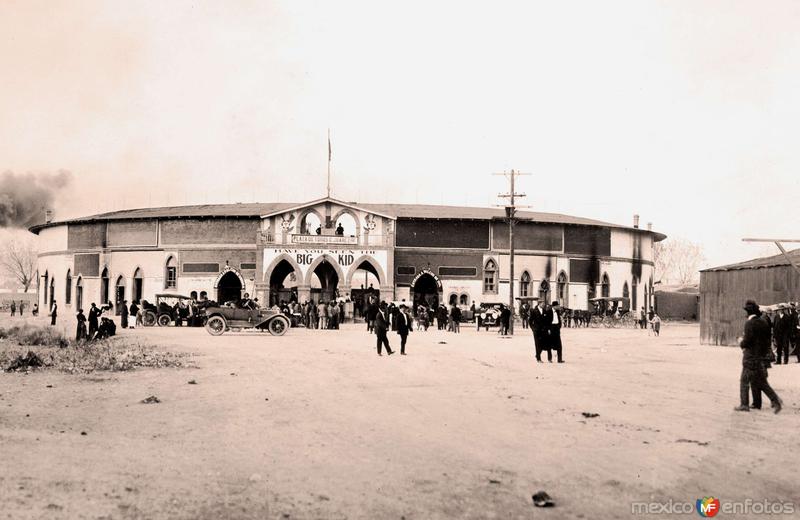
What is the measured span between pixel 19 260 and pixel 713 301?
99.5 meters

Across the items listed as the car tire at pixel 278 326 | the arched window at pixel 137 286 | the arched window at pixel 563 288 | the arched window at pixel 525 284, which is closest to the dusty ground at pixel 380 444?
the car tire at pixel 278 326

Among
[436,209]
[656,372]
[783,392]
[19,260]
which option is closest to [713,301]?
[656,372]

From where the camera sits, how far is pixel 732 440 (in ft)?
28.6

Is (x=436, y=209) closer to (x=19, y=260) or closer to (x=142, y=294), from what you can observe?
(x=142, y=294)

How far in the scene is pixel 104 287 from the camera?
52.2m

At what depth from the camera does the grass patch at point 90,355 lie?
54.0 ft

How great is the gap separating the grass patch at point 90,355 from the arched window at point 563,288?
105 feet

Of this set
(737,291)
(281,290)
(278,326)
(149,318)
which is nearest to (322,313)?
(278,326)

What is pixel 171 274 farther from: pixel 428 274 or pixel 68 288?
pixel 428 274

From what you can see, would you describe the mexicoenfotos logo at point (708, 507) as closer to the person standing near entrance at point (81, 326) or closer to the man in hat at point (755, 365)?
the man in hat at point (755, 365)

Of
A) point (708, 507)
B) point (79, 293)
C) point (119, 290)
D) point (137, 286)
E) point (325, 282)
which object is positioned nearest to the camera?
point (708, 507)

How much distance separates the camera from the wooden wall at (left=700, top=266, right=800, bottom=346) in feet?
75.8

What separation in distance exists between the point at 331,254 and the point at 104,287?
52.6 feet

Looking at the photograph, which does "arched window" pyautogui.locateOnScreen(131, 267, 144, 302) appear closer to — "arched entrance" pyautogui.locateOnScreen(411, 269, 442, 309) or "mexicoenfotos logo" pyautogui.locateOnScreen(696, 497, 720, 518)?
"arched entrance" pyautogui.locateOnScreen(411, 269, 442, 309)
